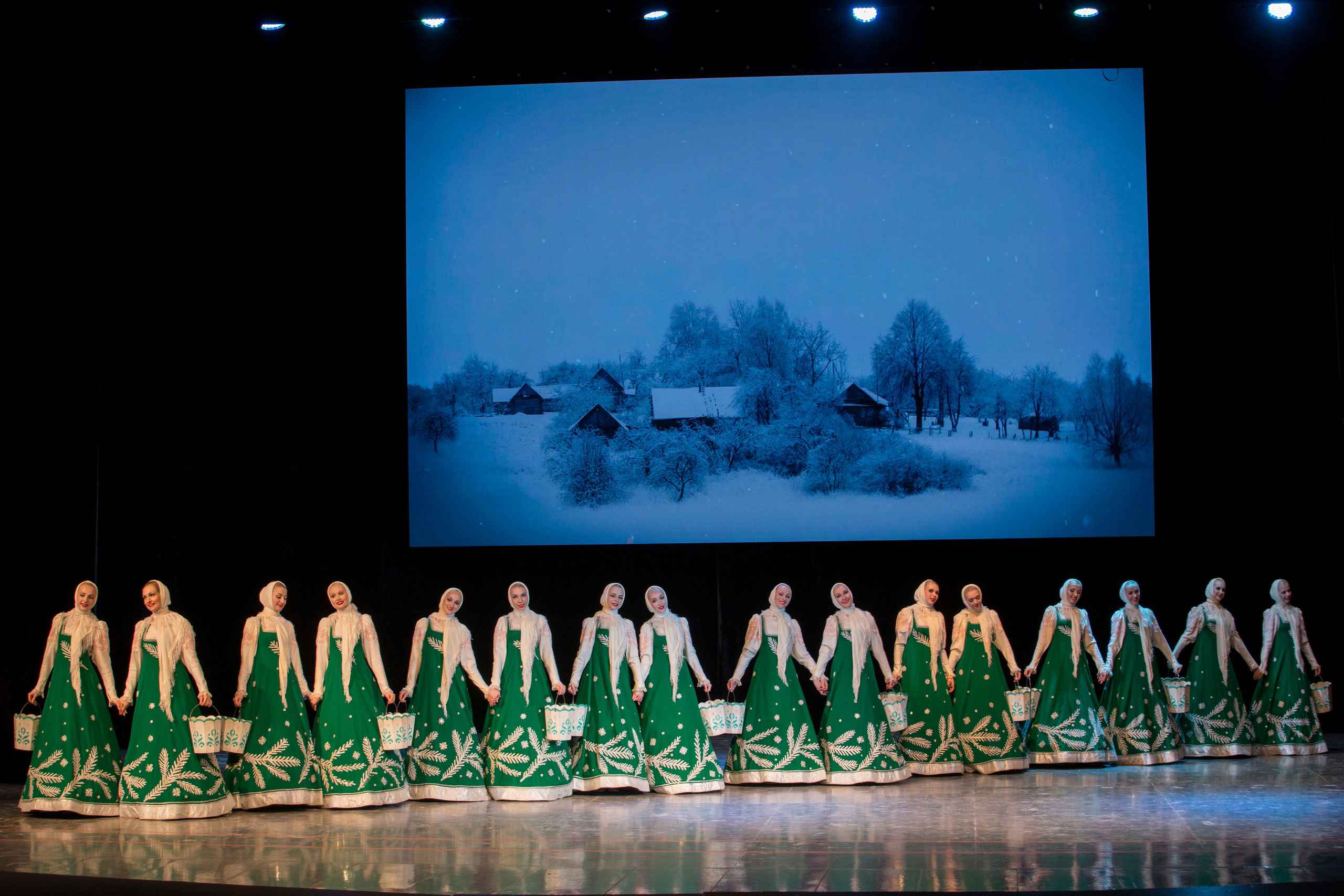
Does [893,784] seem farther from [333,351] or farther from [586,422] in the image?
[333,351]

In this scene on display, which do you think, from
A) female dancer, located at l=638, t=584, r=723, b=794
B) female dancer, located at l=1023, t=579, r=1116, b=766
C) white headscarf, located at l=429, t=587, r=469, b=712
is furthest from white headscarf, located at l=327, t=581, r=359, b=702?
female dancer, located at l=1023, t=579, r=1116, b=766

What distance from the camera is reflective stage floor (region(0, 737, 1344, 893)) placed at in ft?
21.3

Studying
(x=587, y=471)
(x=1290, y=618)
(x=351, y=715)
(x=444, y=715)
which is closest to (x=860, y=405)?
(x=587, y=471)

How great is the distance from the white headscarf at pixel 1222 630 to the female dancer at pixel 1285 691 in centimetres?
27

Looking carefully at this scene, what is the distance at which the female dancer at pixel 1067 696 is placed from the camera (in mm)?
9844

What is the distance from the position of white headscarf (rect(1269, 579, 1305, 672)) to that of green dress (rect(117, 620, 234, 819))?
6.95 meters

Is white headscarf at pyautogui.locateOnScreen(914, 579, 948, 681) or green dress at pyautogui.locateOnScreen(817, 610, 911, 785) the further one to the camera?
white headscarf at pyautogui.locateOnScreen(914, 579, 948, 681)

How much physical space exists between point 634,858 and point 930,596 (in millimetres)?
3336

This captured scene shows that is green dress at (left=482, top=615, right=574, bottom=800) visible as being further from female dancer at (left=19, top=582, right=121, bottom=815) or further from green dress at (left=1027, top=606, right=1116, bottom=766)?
green dress at (left=1027, top=606, right=1116, bottom=766)

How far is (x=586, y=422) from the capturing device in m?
11.3

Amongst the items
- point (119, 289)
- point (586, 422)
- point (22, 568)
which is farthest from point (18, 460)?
point (586, 422)

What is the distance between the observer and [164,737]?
27.9 feet

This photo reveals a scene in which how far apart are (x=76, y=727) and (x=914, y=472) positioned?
5900mm

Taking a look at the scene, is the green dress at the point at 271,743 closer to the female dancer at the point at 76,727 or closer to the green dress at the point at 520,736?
the female dancer at the point at 76,727
